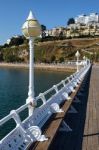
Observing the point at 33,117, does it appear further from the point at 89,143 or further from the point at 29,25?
the point at 29,25

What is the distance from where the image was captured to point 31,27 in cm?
947

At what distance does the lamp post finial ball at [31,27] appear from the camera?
9477 millimetres

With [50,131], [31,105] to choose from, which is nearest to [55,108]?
[31,105]

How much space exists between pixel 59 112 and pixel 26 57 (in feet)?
583

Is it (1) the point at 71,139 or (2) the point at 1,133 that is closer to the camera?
(1) the point at 71,139

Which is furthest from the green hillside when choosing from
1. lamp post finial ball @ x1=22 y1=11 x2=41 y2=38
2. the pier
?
lamp post finial ball @ x1=22 y1=11 x2=41 y2=38

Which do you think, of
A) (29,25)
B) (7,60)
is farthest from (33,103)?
(7,60)

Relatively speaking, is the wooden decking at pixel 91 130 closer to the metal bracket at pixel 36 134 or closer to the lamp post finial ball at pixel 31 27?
the metal bracket at pixel 36 134

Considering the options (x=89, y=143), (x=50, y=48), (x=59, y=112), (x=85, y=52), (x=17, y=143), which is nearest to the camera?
(x=17, y=143)

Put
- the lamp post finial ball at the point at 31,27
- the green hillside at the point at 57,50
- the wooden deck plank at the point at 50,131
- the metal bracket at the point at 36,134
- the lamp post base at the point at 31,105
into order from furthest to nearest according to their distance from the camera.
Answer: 1. the green hillside at the point at 57,50
2. the lamp post base at the point at 31,105
3. the lamp post finial ball at the point at 31,27
4. the metal bracket at the point at 36,134
5. the wooden deck plank at the point at 50,131

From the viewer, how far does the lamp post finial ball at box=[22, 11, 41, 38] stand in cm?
948

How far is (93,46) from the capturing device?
546ft

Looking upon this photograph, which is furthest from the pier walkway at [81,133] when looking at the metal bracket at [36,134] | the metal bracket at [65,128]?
the metal bracket at [36,134]

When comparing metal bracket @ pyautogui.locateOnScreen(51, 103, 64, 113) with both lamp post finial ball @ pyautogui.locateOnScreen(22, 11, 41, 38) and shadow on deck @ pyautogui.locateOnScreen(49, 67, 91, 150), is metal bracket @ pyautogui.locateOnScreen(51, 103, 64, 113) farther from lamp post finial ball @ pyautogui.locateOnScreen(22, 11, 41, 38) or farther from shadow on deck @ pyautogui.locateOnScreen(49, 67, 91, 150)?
lamp post finial ball @ pyautogui.locateOnScreen(22, 11, 41, 38)
